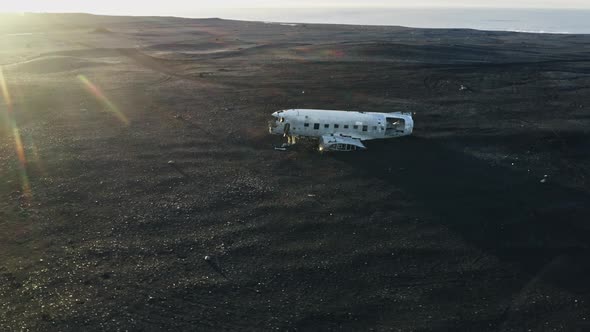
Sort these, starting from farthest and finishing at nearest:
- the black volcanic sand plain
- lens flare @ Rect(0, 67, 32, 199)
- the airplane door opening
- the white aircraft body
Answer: the airplane door opening
the white aircraft body
lens flare @ Rect(0, 67, 32, 199)
the black volcanic sand plain

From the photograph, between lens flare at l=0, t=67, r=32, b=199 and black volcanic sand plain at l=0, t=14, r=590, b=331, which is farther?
lens flare at l=0, t=67, r=32, b=199

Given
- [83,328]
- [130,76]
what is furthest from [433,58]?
[83,328]

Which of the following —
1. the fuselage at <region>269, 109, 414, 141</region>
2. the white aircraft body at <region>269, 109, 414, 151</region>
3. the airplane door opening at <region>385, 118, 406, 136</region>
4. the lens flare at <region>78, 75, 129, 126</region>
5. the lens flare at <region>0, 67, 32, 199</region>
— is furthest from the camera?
the lens flare at <region>78, 75, 129, 126</region>

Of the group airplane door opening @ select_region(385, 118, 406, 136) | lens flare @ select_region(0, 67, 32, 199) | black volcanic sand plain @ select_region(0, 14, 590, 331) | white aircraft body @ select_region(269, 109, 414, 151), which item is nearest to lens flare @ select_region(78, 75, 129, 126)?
black volcanic sand plain @ select_region(0, 14, 590, 331)

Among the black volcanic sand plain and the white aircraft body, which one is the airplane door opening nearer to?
the white aircraft body

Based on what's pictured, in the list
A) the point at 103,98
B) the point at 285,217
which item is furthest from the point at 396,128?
the point at 103,98

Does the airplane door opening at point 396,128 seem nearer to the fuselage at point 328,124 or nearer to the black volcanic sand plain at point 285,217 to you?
the fuselage at point 328,124
